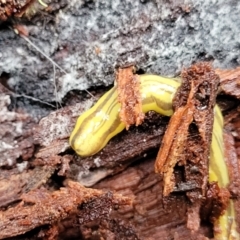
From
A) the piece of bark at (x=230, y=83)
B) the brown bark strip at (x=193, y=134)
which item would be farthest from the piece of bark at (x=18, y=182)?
the piece of bark at (x=230, y=83)

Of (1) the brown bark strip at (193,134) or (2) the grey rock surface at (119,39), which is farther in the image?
(2) the grey rock surface at (119,39)

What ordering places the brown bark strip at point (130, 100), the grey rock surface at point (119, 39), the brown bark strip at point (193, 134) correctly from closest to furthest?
the brown bark strip at point (193, 134) < the brown bark strip at point (130, 100) < the grey rock surface at point (119, 39)

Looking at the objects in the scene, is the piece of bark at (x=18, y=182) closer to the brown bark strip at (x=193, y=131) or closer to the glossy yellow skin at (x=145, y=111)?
the glossy yellow skin at (x=145, y=111)

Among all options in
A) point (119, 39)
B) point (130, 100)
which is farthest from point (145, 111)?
point (119, 39)

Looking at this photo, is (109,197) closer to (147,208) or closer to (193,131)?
(147,208)

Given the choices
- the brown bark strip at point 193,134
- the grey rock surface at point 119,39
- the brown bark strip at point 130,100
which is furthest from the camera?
the grey rock surface at point 119,39

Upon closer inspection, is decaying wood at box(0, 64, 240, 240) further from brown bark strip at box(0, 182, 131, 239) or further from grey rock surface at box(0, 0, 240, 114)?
grey rock surface at box(0, 0, 240, 114)

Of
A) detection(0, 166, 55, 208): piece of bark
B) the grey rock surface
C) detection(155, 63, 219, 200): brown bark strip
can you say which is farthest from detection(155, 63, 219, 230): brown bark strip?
detection(0, 166, 55, 208): piece of bark
